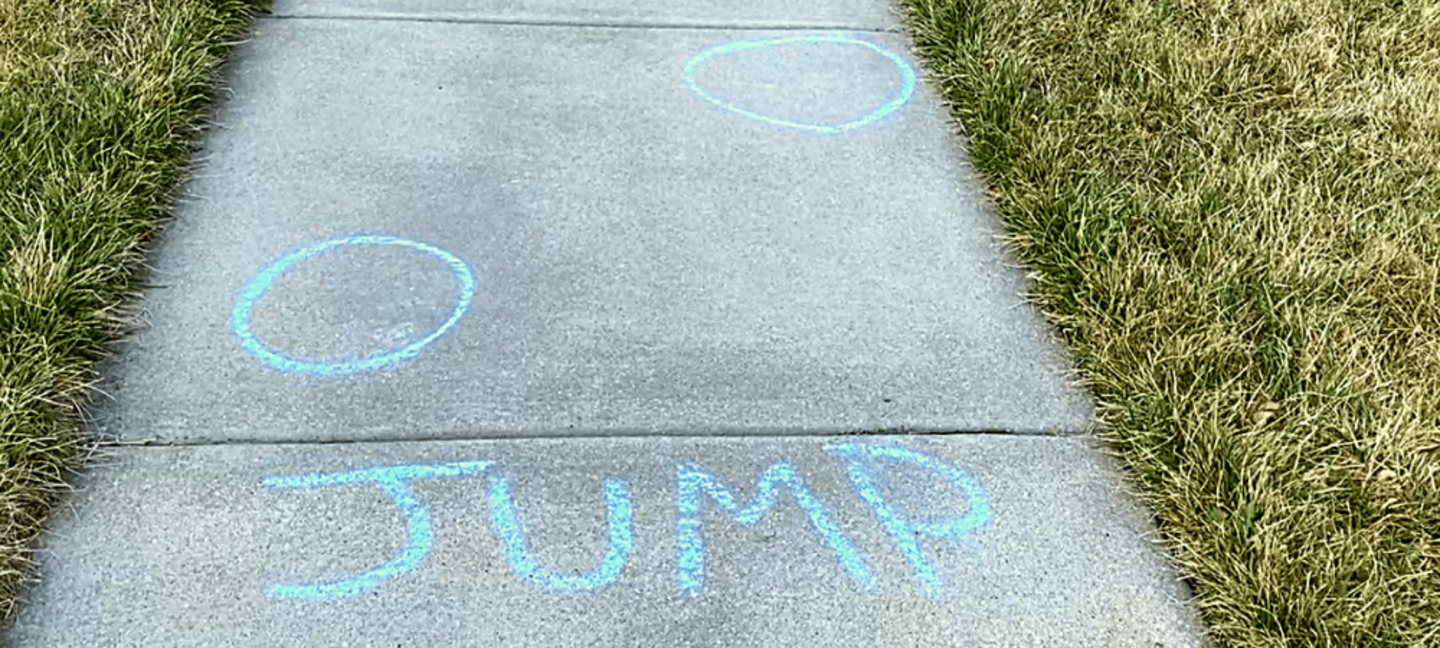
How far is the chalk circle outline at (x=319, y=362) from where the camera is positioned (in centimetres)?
283

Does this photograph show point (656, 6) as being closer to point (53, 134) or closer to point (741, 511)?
point (53, 134)

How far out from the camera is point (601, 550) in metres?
2.47

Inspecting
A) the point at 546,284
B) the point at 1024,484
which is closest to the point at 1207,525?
the point at 1024,484

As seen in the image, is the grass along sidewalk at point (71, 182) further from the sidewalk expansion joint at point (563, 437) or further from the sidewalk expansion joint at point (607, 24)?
the sidewalk expansion joint at point (607, 24)

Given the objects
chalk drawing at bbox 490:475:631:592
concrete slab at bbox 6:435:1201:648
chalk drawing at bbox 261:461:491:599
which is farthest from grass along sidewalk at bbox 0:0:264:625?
chalk drawing at bbox 490:475:631:592

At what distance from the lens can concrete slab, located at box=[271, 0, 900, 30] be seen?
4316 mm

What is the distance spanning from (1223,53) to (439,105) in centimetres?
248

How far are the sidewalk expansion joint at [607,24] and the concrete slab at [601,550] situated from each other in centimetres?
205

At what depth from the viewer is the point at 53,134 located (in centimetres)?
337

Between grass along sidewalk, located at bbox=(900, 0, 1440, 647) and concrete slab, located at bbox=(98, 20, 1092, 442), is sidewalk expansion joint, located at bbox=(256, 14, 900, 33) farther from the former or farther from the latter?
grass along sidewalk, located at bbox=(900, 0, 1440, 647)

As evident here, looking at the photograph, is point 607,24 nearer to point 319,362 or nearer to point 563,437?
point 319,362

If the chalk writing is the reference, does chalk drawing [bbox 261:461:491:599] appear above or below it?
above

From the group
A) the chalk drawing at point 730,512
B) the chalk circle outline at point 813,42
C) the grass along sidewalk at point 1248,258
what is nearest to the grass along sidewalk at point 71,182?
the chalk drawing at point 730,512

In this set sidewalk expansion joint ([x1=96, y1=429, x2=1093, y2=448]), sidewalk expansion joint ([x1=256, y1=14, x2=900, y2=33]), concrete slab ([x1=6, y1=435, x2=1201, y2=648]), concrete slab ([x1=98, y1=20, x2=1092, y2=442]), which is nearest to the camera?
concrete slab ([x1=6, y1=435, x2=1201, y2=648])
